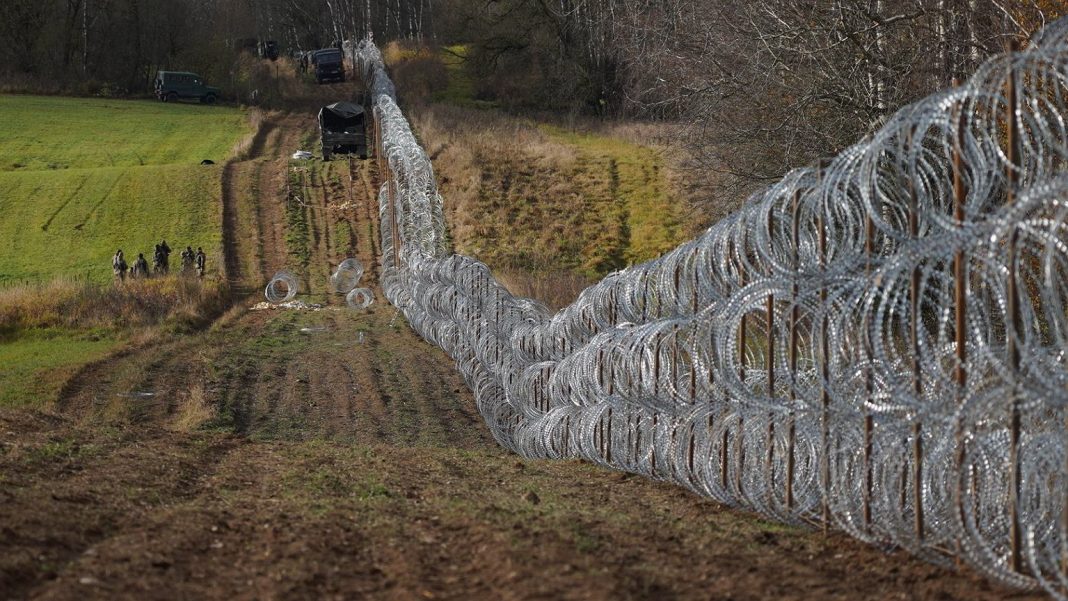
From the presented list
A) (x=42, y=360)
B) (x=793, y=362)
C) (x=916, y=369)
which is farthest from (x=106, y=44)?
(x=916, y=369)

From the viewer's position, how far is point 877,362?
7.71 metres

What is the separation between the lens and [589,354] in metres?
12.9

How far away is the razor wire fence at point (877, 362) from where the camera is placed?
21.3 ft

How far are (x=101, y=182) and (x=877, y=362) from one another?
48.1 metres

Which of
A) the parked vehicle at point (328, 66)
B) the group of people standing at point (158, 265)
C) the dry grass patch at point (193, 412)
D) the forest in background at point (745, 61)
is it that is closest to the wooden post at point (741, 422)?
the forest in background at point (745, 61)

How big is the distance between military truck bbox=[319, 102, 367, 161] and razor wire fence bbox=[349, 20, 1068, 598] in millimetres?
37805

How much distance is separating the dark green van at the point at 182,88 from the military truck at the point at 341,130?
89.5ft

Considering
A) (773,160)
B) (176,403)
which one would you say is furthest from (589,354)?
(773,160)

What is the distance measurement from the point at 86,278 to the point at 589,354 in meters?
29.2

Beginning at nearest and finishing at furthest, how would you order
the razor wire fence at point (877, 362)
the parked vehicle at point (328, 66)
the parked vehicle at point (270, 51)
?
1. the razor wire fence at point (877, 362)
2. the parked vehicle at point (328, 66)
3. the parked vehicle at point (270, 51)

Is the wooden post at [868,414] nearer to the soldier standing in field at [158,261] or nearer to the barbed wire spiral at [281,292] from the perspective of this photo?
the barbed wire spiral at [281,292]

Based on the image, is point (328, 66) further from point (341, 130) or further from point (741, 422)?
point (741, 422)

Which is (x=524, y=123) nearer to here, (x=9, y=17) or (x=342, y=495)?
(x=9, y=17)

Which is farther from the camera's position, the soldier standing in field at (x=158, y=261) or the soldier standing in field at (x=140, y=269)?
the soldier standing in field at (x=158, y=261)
